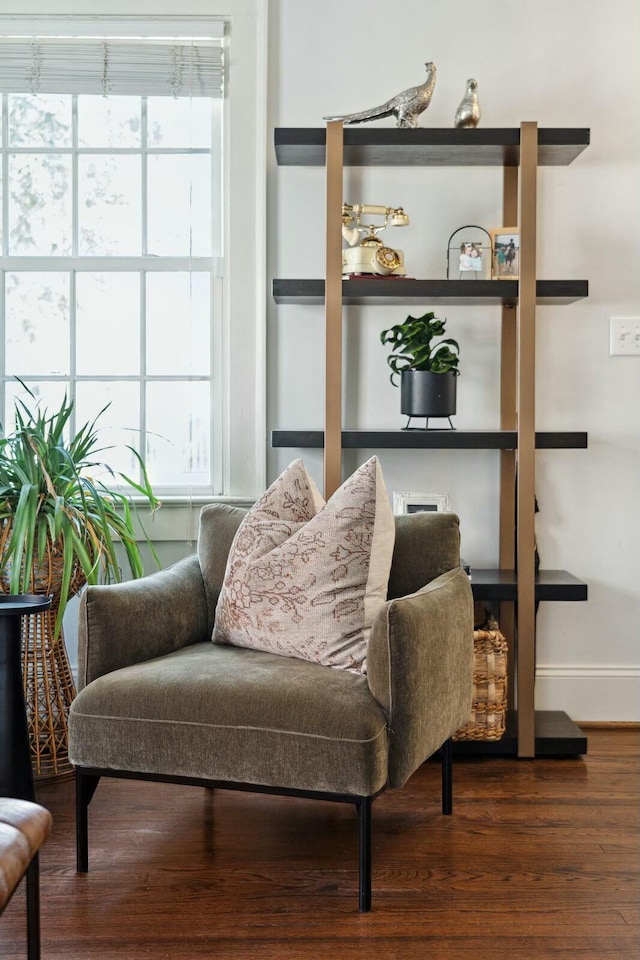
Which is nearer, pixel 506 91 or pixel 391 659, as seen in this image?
pixel 391 659

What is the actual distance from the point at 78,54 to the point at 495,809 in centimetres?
267

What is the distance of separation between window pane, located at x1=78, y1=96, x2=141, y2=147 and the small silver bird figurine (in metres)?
1.08

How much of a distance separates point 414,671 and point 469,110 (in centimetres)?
178

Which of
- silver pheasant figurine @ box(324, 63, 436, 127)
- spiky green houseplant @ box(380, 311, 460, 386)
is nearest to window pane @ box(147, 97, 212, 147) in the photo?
silver pheasant figurine @ box(324, 63, 436, 127)

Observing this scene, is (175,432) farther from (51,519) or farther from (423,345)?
(423,345)

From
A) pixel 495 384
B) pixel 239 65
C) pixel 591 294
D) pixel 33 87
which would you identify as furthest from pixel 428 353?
pixel 33 87

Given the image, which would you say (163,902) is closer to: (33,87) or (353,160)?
(353,160)

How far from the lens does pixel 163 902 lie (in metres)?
1.87

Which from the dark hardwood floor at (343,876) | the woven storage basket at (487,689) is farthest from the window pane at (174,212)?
the dark hardwood floor at (343,876)

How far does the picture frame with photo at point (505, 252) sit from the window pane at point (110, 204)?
3.92 ft

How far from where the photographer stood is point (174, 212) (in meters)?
3.11

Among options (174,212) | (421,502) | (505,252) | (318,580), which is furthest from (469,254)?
(318,580)

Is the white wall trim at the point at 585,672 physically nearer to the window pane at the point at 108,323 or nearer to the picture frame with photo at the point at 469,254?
the picture frame with photo at the point at 469,254

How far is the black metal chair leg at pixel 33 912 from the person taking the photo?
140 centimetres
